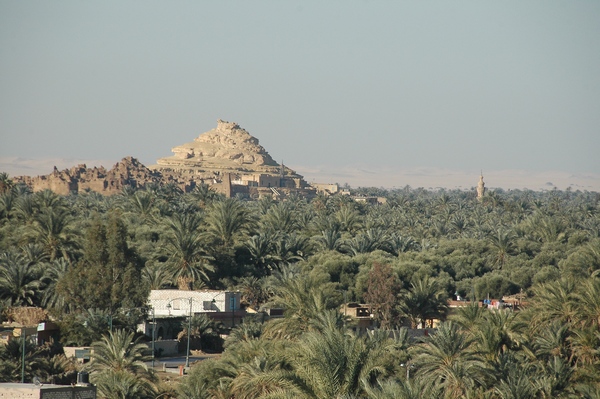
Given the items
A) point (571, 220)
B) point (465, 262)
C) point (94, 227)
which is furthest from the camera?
point (571, 220)

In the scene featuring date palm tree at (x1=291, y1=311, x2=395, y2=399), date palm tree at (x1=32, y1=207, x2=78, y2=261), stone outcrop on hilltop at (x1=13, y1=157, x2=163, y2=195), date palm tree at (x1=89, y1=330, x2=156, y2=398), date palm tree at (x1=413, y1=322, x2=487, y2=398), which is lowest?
date palm tree at (x1=89, y1=330, x2=156, y2=398)

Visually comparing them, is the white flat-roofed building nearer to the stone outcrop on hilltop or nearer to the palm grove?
the palm grove

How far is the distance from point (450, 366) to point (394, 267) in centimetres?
3533

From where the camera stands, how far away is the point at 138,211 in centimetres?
8431

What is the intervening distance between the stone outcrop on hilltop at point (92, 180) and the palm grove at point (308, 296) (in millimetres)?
56028

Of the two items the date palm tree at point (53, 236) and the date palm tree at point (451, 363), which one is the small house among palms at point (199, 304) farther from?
the date palm tree at point (451, 363)

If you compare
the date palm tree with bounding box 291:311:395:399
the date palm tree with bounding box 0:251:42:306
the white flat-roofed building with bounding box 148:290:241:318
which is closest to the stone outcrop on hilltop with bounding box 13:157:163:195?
the white flat-roofed building with bounding box 148:290:241:318

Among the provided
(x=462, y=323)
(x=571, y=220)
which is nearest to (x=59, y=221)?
(x=462, y=323)

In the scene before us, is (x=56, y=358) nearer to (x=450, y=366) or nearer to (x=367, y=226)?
(x=450, y=366)

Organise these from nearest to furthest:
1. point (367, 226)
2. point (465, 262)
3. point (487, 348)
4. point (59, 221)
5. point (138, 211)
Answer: point (487, 348) → point (59, 221) → point (465, 262) → point (138, 211) → point (367, 226)

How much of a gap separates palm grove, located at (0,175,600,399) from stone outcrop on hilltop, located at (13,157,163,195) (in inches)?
2206

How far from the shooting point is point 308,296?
42094 millimetres

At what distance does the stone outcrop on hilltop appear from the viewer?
6319 inches

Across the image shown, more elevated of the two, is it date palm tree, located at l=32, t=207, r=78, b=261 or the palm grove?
date palm tree, located at l=32, t=207, r=78, b=261
